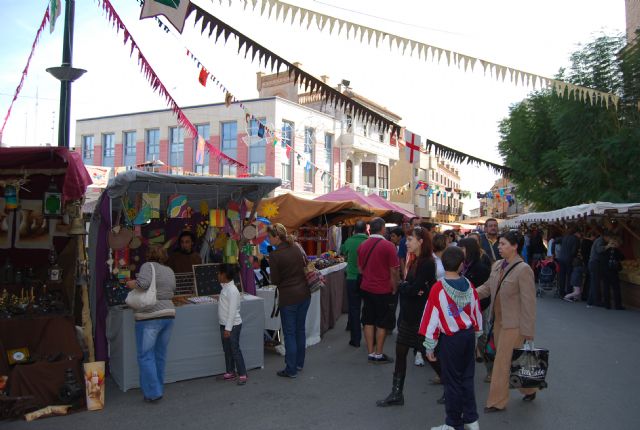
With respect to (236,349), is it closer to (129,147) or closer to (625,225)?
(625,225)

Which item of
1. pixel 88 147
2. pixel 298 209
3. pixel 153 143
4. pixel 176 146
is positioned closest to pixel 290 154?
pixel 176 146

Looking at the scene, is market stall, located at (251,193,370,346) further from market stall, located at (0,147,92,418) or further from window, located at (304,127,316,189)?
window, located at (304,127,316,189)

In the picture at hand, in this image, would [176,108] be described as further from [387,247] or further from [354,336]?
[354,336]

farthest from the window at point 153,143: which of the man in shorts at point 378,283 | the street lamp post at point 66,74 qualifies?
the man in shorts at point 378,283

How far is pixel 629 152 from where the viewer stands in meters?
15.6

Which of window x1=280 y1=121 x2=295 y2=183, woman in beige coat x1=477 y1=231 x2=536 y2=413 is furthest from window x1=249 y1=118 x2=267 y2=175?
woman in beige coat x1=477 y1=231 x2=536 y2=413

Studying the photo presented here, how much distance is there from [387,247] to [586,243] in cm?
930

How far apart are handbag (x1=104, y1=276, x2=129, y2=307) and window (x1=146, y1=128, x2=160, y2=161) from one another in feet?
92.6

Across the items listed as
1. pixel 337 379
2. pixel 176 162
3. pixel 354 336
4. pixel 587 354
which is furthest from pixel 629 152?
pixel 176 162

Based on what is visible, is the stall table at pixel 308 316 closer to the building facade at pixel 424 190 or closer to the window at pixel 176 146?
the window at pixel 176 146

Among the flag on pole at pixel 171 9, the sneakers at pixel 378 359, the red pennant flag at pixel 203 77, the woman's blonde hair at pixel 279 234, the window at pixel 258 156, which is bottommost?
the sneakers at pixel 378 359

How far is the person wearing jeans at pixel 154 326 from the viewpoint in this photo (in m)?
5.41

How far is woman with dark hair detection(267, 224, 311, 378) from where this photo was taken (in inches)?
246

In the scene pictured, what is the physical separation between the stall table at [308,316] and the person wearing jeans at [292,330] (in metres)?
0.80
